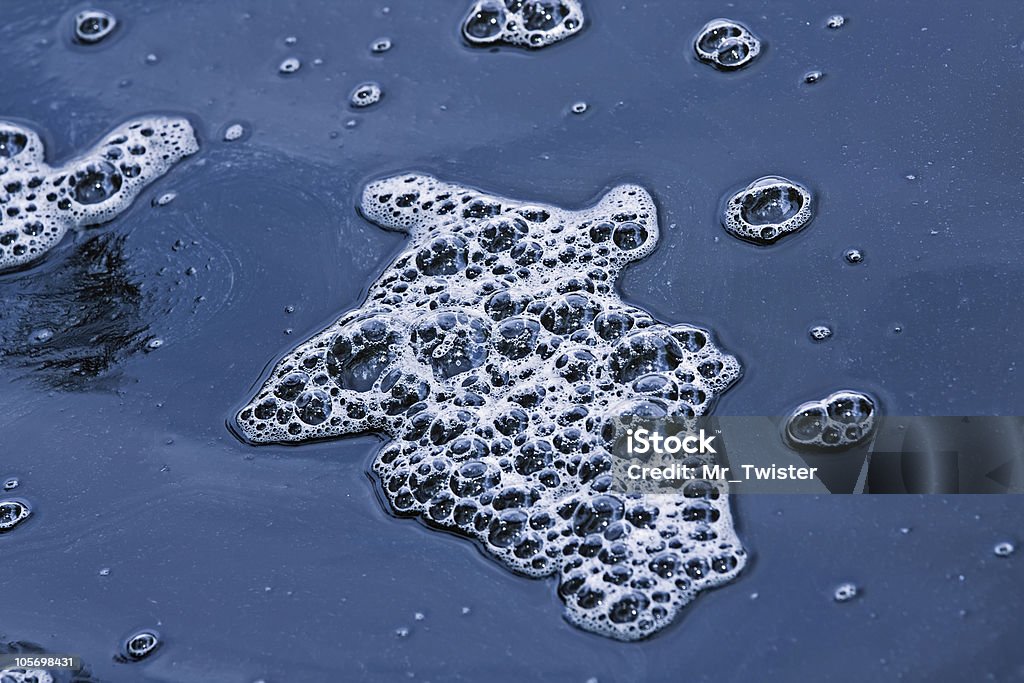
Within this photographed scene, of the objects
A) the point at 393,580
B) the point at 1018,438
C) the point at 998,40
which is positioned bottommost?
the point at 393,580

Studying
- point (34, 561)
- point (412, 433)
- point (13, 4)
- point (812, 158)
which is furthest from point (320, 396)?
point (13, 4)

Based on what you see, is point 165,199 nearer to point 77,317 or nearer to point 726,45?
point 77,317

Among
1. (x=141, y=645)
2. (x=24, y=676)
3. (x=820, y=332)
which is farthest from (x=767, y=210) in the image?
(x=24, y=676)

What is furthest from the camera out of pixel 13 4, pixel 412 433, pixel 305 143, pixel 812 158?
pixel 13 4

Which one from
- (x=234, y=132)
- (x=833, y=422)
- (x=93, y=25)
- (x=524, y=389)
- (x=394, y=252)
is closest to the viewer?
(x=833, y=422)

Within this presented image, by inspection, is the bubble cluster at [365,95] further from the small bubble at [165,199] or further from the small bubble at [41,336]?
the small bubble at [41,336]

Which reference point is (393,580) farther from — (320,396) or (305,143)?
(305,143)

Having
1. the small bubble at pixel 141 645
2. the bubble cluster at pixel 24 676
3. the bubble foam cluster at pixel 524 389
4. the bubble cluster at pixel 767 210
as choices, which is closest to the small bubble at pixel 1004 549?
Answer: the bubble foam cluster at pixel 524 389
